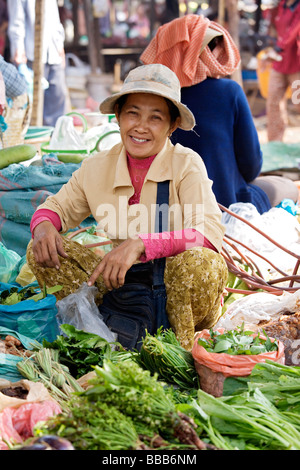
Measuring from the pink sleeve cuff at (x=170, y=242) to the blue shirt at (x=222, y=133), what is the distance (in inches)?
45.7

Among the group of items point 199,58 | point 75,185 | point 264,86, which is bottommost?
point 264,86

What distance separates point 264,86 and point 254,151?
6497mm

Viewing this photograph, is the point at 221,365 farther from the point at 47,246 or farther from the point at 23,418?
the point at 47,246

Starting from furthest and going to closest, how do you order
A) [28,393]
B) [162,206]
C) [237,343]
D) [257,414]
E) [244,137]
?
1. [244,137]
2. [162,206]
3. [237,343]
4. [28,393]
5. [257,414]

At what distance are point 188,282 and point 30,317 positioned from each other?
68cm

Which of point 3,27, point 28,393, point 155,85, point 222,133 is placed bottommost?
point 28,393

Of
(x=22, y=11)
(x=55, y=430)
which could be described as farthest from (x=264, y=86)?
(x=55, y=430)

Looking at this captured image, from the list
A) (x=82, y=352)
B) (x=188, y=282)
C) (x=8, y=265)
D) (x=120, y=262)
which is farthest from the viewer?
(x=8, y=265)

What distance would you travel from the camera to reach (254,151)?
3934mm

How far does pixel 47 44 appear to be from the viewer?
7164 millimetres

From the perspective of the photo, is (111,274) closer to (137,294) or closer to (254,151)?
(137,294)

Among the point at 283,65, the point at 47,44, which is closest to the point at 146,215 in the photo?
the point at 47,44

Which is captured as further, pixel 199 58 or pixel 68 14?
pixel 68 14

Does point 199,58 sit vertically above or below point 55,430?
above
